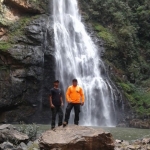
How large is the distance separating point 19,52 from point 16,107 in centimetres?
370

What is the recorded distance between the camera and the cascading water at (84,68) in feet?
69.5

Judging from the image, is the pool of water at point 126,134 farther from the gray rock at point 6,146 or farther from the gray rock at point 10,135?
the gray rock at point 6,146

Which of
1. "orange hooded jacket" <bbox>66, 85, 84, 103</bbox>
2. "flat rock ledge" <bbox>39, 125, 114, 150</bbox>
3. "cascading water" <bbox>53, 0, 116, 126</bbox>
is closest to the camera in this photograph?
"flat rock ledge" <bbox>39, 125, 114, 150</bbox>

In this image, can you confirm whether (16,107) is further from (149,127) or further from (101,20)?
(101,20)

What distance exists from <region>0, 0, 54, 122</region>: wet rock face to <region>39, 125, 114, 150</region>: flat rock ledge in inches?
460

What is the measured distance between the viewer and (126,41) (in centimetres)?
2838

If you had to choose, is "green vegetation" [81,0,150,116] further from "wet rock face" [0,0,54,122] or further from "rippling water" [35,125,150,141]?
"rippling water" [35,125,150,141]

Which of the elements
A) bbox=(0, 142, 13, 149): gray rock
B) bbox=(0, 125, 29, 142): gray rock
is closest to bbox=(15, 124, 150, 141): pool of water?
bbox=(0, 125, 29, 142): gray rock

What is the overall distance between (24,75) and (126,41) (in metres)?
12.1

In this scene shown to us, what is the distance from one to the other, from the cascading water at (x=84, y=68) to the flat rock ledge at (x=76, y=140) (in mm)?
12185

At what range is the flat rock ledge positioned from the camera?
7.54m

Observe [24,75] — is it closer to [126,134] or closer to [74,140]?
[126,134]

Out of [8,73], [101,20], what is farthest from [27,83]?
[101,20]

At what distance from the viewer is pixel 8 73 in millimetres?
19797
